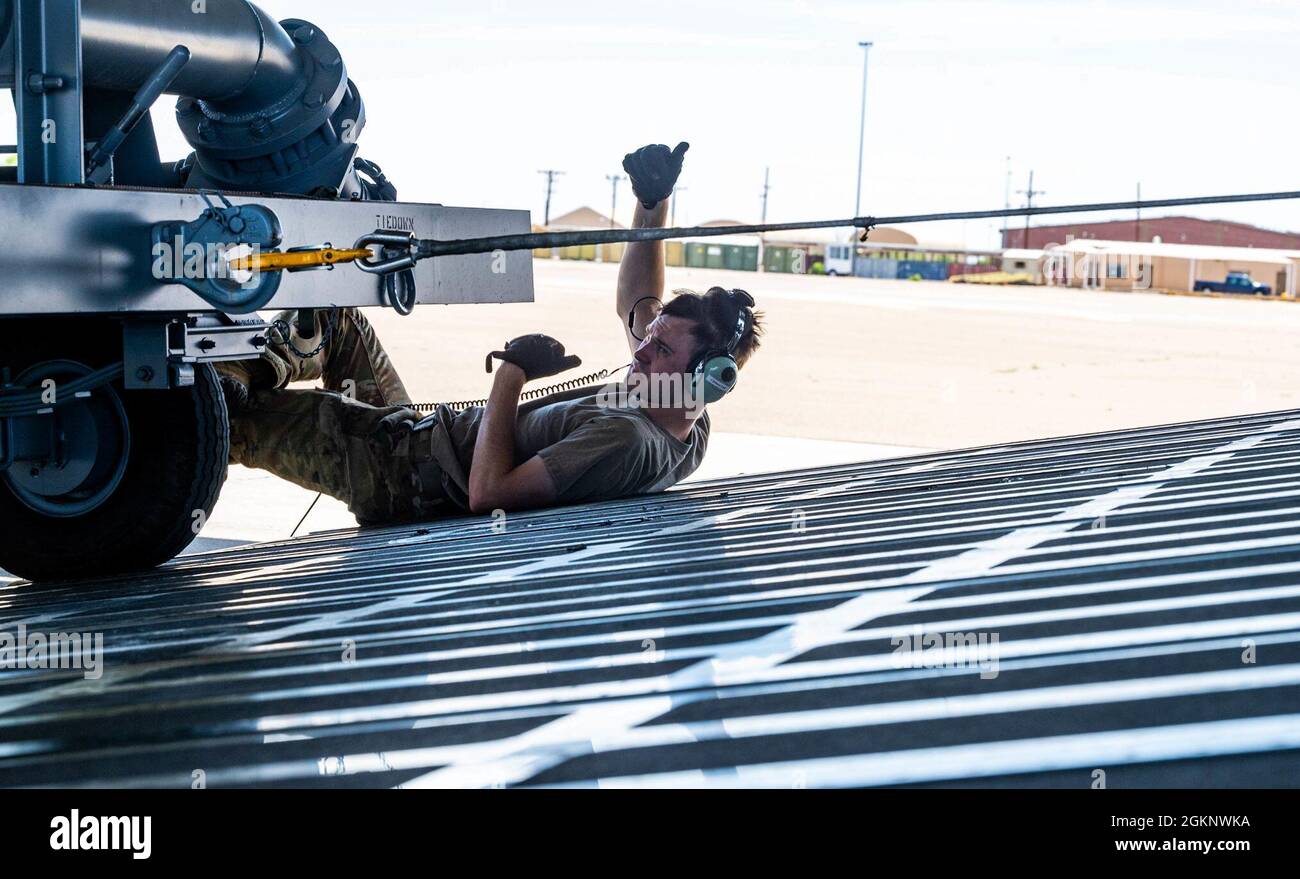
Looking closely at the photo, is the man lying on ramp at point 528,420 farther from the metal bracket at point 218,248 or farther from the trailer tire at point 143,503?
the metal bracket at point 218,248

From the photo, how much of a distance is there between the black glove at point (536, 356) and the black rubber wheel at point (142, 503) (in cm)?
115

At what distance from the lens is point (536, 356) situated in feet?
18.9

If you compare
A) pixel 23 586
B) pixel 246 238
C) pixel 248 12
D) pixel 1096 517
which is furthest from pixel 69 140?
pixel 1096 517

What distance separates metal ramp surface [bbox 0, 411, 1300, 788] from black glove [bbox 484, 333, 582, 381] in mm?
929

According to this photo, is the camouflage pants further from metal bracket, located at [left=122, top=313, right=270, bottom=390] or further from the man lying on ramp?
metal bracket, located at [left=122, top=313, right=270, bottom=390]

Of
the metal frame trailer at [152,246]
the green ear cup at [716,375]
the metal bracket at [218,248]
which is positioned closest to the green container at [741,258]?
the green ear cup at [716,375]

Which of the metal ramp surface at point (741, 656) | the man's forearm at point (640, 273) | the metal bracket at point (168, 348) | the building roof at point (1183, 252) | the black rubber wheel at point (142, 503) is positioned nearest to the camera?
the metal ramp surface at point (741, 656)

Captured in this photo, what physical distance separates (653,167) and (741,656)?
3.71 m

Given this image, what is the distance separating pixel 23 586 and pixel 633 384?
228 centimetres

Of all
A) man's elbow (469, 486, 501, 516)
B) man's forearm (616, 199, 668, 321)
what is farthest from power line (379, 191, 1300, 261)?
man's forearm (616, 199, 668, 321)

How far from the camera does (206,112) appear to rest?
18.0 feet

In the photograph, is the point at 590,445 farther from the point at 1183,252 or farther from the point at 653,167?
the point at 1183,252

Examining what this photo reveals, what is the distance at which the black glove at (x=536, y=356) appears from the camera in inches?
226

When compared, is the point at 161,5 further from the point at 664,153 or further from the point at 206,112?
the point at 664,153
